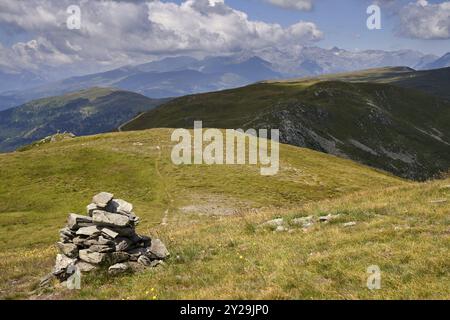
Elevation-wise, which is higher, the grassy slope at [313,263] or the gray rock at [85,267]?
the grassy slope at [313,263]

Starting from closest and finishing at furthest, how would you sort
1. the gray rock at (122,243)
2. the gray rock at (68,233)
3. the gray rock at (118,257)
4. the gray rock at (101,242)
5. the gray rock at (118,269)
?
the gray rock at (118,269) → the gray rock at (118,257) → the gray rock at (101,242) → the gray rock at (122,243) → the gray rock at (68,233)

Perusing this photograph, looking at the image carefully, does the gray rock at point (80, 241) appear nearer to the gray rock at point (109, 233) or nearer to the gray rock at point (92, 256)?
the gray rock at point (92, 256)

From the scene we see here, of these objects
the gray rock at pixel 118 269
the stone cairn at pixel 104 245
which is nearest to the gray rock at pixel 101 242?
the stone cairn at pixel 104 245

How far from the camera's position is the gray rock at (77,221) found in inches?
741

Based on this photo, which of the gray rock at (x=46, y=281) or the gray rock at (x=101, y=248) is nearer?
the gray rock at (x=46, y=281)

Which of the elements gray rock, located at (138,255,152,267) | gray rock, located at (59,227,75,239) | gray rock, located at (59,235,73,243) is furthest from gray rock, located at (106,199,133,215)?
gray rock, located at (138,255,152,267)

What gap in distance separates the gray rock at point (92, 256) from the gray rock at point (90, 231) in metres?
0.68

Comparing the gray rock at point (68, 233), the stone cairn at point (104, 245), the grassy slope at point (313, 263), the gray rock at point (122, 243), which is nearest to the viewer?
the grassy slope at point (313, 263)

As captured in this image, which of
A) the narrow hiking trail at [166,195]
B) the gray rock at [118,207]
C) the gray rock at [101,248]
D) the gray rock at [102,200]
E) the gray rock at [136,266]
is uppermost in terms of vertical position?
the gray rock at [102,200]

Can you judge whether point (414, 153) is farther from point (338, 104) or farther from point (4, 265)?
point (4, 265)

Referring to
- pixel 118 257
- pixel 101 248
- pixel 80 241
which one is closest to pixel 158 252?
pixel 118 257

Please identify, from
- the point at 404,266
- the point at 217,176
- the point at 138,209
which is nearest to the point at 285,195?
the point at 217,176
